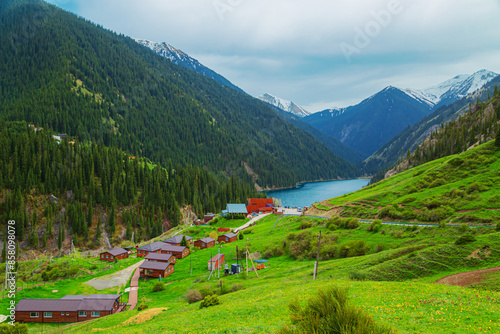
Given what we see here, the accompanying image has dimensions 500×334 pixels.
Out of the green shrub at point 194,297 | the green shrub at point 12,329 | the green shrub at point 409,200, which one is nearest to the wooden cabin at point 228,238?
the green shrub at point 194,297

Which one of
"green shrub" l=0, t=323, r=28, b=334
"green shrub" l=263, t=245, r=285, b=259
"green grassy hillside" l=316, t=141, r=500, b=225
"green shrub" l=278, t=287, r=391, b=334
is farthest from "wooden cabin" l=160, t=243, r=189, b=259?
"green shrub" l=278, t=287, r=391, b=334

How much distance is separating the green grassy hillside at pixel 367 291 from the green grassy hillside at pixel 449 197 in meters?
6.52

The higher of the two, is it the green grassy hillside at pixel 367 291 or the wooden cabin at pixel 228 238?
the green grassy hillside at pixel 367 291

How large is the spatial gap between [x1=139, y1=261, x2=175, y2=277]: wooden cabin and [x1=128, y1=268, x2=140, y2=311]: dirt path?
184 centimetres

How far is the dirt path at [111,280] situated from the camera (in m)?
62.6

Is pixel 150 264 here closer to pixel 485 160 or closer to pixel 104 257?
pixel 104 257

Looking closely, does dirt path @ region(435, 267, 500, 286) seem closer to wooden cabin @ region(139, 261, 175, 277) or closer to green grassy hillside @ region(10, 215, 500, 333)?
green grassy hillside @ region(10, 215, 500, 333)

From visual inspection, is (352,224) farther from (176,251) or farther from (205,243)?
(176,251)

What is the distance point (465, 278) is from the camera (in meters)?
26.2

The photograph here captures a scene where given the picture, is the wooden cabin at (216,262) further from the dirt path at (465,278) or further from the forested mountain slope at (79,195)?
the forested mountain slope at (79,195)

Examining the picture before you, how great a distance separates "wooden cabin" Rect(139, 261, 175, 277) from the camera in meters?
65.4

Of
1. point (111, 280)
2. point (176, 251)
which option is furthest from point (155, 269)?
point (176, 251)

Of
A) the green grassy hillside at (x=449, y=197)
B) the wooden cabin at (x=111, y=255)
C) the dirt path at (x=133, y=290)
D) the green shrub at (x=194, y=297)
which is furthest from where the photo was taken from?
the wooden cabin at (x=111, y=255)

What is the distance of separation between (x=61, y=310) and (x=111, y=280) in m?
18.6
